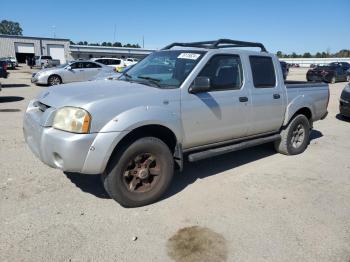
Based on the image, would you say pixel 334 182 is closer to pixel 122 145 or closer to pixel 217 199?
pixel 217 199

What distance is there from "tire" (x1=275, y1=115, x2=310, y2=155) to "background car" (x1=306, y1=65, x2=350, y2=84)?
21.6 metres

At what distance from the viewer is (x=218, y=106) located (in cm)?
475

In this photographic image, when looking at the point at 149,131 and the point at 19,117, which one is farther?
the point at 19,117

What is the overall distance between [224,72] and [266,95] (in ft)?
3.29

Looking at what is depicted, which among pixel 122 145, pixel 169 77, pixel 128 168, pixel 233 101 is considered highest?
pixel 169 77

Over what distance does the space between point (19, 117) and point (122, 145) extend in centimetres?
631

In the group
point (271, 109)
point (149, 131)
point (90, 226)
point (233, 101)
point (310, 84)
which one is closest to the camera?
point (90, 226)

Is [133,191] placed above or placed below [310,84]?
below

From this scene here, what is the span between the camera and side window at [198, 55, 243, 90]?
476 centimetres

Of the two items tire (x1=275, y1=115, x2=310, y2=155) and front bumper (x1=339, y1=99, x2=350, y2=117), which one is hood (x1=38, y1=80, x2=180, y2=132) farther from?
front bumper (x1=339, y1=99, x2=350, y2=117)

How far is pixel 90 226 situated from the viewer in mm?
3646

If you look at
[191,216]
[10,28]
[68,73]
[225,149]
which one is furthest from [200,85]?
[10,28]

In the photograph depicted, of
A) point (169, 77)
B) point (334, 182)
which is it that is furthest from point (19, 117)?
point (334, 182)

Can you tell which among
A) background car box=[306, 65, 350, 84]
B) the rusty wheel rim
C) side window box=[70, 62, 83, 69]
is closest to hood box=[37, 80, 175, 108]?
the rusty wheel rim
